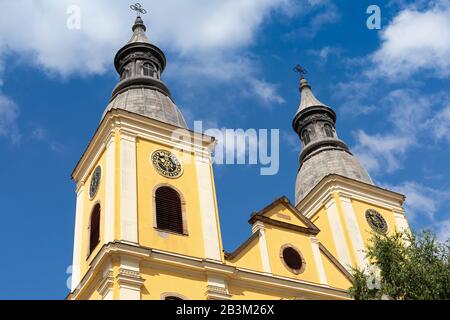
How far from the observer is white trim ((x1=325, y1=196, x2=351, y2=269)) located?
28281mm

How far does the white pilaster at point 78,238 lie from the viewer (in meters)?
23.9

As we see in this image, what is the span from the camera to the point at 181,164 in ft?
82.6

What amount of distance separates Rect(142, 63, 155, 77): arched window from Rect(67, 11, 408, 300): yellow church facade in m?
0.06

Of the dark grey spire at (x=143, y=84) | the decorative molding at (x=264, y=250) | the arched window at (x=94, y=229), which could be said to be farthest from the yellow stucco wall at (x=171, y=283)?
the dark grey spire at (x=143, y=84)

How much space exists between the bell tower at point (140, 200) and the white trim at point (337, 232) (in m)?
7.13

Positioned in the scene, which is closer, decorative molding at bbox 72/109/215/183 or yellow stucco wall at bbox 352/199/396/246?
decorative molding at bbox 72/109/215/183

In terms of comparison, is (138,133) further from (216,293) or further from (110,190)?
(216,293)

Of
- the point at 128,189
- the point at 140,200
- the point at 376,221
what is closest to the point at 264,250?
the point at 140,200

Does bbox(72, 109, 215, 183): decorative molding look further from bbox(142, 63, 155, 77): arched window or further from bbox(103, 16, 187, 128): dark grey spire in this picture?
bbox(142, 63, 155, 77): arched window

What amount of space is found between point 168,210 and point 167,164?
2233 mm

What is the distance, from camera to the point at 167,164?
81.3ft

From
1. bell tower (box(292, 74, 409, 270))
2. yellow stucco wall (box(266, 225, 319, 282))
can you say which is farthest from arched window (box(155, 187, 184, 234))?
bell tower (box(292, 74, 409, 270))
